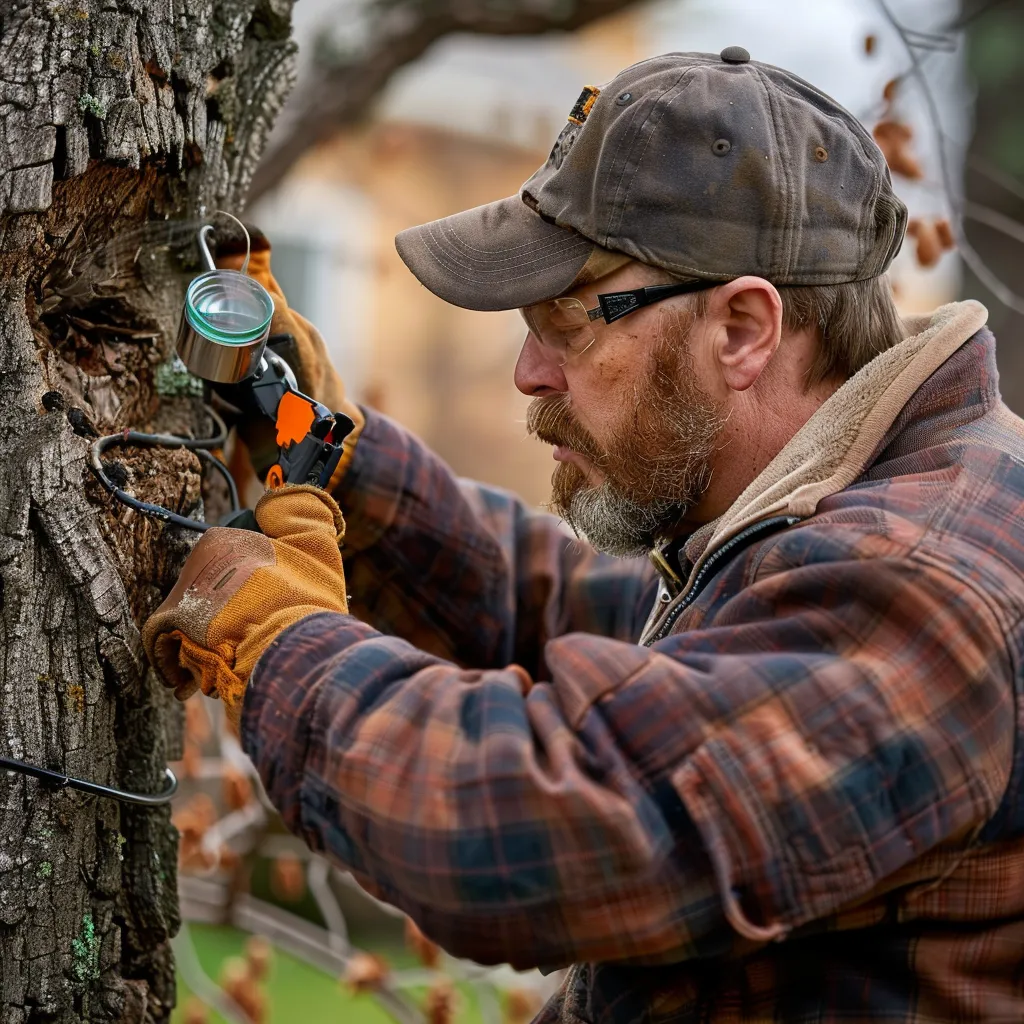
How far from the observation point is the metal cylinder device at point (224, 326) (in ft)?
6.38

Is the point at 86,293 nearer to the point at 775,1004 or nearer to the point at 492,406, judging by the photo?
the point at 775,1004

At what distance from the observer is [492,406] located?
28.2 feet

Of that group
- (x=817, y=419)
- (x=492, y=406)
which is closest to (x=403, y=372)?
(x=492, y=406)

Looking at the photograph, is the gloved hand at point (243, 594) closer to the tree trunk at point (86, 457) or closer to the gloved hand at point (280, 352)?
the tree trunk at point (86, 457)

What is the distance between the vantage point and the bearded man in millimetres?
1395

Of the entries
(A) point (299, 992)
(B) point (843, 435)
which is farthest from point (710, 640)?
(A) point (299, 992)

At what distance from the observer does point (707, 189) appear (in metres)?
1.85

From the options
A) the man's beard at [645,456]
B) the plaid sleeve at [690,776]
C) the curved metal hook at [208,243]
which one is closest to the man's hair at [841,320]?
the man's beard at [645,456]

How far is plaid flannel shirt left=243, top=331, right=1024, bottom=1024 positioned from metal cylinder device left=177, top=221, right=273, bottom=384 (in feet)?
1.81

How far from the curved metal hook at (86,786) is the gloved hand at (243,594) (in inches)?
7.5

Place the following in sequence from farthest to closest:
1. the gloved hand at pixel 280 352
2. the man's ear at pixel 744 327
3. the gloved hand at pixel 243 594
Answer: the gloved hand at pixel 280 352 → the man's ear at pixel 744 327 → the gloved hand at pixel 243 594

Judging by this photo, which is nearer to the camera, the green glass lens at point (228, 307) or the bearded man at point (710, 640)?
the bearded man at point (710, 640)

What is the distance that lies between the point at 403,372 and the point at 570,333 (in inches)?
267

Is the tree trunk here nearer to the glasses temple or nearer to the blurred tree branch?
the glasses temple
